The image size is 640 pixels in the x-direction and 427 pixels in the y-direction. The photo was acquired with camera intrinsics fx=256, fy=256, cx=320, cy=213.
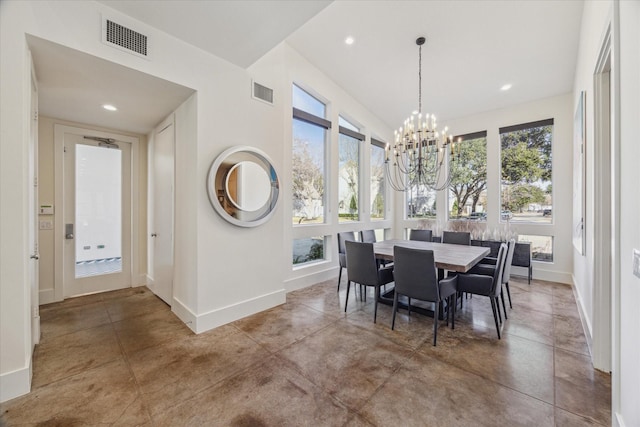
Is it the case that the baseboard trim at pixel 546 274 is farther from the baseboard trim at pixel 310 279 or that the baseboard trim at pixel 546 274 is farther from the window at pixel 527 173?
the baseboard trim at pixel 310 279

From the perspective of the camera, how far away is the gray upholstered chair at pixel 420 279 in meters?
→ 2.54

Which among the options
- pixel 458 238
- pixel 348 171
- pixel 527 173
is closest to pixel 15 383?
pixel 348 171

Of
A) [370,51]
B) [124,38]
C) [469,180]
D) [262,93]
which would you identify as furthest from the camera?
[469,180]

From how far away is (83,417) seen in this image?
164 cm

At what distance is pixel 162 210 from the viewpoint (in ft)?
11.8

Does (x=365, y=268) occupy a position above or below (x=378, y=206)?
below

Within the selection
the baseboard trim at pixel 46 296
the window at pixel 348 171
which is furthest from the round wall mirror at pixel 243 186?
the baseboard trim at pixel 46 296

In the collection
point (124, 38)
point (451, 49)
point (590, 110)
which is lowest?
point (590, 110)

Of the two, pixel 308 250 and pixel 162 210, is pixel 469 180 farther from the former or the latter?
pixel 162 210

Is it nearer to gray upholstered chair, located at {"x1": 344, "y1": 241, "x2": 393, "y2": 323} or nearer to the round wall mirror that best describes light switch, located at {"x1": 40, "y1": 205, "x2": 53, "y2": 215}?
the round wall mirror

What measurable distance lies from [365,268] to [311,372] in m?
1.39

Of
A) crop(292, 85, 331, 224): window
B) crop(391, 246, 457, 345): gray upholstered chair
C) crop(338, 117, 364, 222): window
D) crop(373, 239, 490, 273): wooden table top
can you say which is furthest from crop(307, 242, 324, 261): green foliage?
crop(391, 246, 457, 345): gray upholstered chair

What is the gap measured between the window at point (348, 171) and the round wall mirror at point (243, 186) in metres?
Answer: 2.07

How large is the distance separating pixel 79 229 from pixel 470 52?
6.34m
